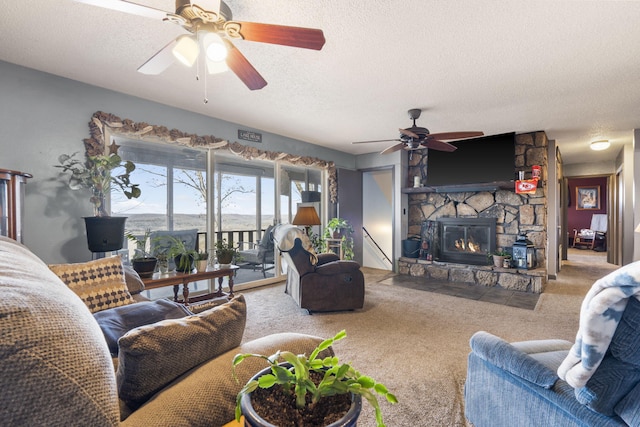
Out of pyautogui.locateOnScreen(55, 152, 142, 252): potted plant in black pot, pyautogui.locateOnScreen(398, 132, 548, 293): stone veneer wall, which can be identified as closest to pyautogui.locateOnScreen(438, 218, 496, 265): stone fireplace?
pyautogui.locateOnScreen(398, 132, 548, 293): stone veneer wall

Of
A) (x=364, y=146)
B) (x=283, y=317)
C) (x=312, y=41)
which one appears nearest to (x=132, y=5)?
(x=312, y=41)

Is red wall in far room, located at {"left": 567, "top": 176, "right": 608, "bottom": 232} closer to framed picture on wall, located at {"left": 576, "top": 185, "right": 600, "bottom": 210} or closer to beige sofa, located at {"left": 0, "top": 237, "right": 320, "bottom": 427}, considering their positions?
framed picture on wall, located at {"left": 576, "top": 185, "right": 600, "bottom": 210}

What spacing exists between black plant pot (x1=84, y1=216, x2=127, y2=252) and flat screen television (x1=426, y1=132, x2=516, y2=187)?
483 cm

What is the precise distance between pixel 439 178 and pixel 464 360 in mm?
3677

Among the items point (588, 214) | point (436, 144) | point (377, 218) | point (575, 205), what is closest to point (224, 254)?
point (436, 144)

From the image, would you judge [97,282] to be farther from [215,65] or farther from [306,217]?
[306,217]

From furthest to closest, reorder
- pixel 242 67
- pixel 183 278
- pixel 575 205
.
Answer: pixel 575 205 < pixel 183 278 < pixel 242 67

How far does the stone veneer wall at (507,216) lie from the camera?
15.5 ft

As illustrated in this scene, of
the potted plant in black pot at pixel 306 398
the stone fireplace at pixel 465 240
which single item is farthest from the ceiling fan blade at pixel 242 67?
the stone fireplace at pixel 465 240

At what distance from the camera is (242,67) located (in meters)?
1.98

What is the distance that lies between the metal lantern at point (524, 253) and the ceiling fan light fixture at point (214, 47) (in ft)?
16.3

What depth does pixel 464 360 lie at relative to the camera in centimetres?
240

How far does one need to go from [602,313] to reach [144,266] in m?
3.32

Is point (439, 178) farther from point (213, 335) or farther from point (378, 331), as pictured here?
point (213, 335)
